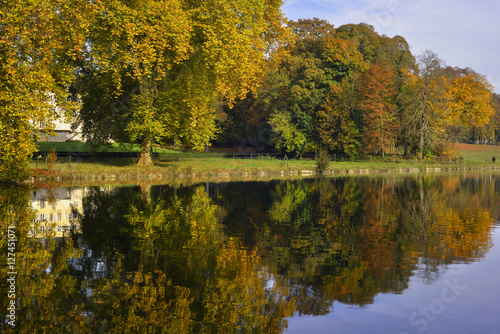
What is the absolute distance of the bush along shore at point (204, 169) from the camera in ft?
105

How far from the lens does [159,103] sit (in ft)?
111

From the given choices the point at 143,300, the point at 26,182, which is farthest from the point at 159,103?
the point at 143,300

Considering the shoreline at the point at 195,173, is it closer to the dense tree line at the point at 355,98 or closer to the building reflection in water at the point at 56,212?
the dense tree line at the point at 355,98

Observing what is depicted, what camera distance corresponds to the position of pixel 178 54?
102 ft

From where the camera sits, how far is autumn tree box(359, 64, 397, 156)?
57.3m

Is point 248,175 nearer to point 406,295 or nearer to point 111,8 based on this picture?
point 111,8

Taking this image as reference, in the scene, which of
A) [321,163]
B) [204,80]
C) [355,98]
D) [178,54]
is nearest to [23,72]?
[178,54]

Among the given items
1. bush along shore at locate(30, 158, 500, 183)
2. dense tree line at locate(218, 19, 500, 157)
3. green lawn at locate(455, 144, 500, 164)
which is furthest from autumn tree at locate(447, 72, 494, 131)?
bush along shore at locate(30, 158, 500, 183)

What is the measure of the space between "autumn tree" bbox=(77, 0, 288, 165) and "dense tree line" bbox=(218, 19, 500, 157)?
23909 millimetres

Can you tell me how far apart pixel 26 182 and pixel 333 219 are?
20626 millimetres

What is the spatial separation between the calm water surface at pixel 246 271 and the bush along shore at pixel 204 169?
49.2ft

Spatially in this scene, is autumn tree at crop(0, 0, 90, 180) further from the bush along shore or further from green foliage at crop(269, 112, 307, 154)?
green foliage at crop(269, 112, 307, 154)

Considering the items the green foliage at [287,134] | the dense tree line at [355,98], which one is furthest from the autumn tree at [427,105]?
the green foliage at [287,134]

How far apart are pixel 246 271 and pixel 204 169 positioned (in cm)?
3140
